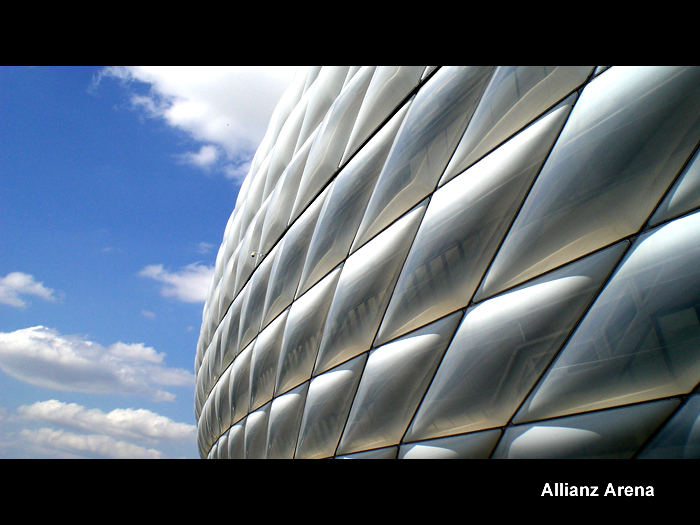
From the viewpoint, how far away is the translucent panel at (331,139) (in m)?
8.73

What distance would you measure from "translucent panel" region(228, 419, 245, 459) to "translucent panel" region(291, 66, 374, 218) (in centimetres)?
694

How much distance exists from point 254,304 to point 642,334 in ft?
34.5

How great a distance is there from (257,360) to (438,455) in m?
7.41

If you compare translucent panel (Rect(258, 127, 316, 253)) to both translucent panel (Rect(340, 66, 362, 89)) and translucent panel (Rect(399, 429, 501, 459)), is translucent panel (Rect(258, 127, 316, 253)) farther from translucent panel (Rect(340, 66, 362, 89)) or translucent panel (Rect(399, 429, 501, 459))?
translucent panel (Rect(399, 429, 501, 459))

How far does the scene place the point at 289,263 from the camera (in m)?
10.4

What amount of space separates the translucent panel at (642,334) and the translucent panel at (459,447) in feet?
2.87

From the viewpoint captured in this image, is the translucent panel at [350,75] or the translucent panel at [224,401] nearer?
the translucent panel at [350,75]

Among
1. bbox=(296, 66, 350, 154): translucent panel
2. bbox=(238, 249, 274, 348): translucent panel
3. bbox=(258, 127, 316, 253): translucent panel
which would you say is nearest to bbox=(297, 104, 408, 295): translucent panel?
bbox=(258, 127, 316, 253): translucent panel

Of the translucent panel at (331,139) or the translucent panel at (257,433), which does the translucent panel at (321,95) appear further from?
the translucent panel at (257,433)

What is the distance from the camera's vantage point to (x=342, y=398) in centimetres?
742

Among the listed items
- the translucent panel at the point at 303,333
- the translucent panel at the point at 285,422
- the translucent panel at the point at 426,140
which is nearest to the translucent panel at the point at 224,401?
the translucent panel at the point at 285,422

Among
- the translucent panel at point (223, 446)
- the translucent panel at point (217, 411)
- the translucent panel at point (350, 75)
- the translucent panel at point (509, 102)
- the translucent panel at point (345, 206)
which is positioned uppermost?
the translucent panel at point (350, 75)
